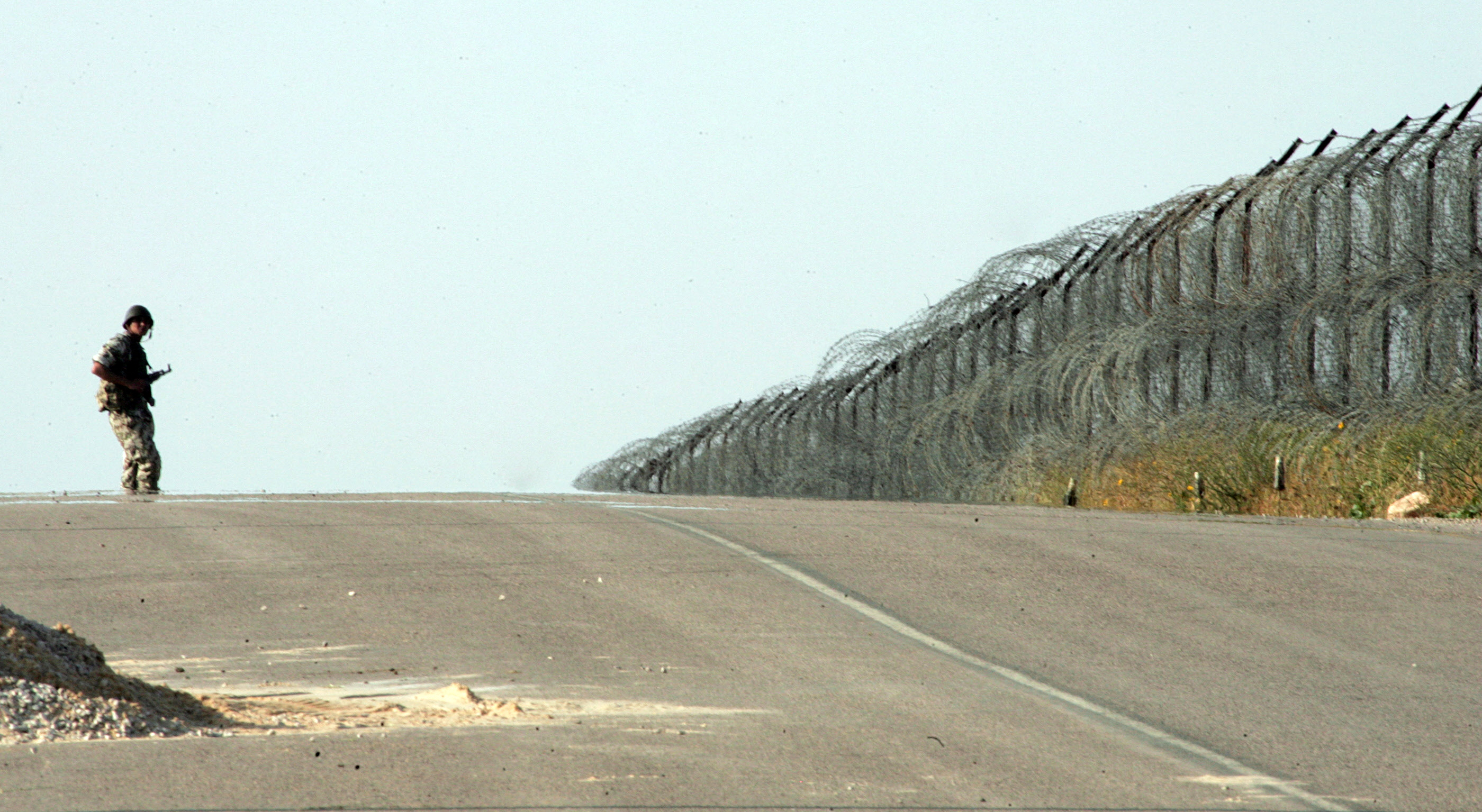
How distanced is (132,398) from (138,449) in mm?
401

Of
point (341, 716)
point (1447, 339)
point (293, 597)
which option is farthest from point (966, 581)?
point (1447, 339)

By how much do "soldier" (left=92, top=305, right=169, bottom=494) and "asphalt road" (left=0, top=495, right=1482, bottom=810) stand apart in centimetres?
128

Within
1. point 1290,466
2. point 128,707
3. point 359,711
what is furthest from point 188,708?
point 1290,466

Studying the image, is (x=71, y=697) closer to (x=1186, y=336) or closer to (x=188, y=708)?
(x=188, y=708)

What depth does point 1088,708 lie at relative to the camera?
5875 mm

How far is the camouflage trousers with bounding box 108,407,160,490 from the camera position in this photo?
12883mm

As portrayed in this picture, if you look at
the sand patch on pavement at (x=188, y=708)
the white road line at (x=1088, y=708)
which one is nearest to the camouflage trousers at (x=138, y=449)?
the white road line at (x=1088, y=708)

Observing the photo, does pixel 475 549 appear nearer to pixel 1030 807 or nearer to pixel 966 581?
pixel 966 581

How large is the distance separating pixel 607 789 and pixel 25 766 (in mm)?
1611

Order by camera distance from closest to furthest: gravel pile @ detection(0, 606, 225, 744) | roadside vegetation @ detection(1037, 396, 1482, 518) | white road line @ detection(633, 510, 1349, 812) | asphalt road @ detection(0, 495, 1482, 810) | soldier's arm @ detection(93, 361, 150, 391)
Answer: asphalt road @ detection(0, 495, 1482, 810), white road line @ detection(633, 510, 1349, 812), gravel pile @ detection(0, 606, 225, 744), soldier's arm @ detection(93, 361, 150, 391), roadside vegetation @ detection(1037, 396, 1482, 518)

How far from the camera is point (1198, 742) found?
537cm

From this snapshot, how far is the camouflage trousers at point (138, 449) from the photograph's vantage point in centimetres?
1288

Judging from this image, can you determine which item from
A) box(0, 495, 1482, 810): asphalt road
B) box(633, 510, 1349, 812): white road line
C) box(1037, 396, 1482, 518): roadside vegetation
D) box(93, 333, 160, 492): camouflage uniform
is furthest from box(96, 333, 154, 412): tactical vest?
box(1037, 396, 1482, 518): roadside vegetation

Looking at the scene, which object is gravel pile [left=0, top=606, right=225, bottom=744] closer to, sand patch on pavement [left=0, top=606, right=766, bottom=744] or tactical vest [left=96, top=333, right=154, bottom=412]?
sand patch on pavement [left=0, top=606, right=766, bottom=744]
